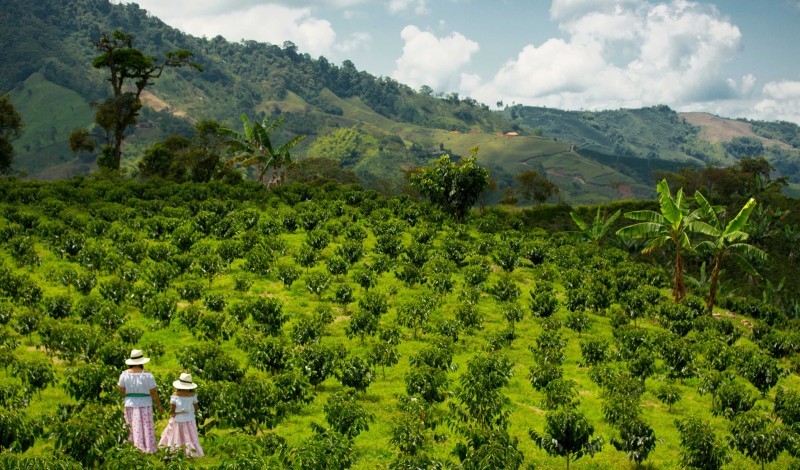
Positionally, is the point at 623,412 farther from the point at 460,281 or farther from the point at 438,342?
the point at 460,281

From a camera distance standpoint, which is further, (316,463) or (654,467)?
(654,467)

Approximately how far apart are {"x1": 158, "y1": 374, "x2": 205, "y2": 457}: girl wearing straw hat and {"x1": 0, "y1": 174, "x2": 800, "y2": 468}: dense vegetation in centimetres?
106

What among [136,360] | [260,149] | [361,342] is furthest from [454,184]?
[136,360]

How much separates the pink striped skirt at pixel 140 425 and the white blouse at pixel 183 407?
773mm

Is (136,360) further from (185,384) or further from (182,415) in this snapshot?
(182,415)

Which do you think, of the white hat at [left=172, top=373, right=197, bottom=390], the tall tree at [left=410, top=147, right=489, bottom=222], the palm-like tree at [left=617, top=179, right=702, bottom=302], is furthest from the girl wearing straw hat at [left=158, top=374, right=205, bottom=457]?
the tall tree at [left=410, top=147, right=489, bottom=222]

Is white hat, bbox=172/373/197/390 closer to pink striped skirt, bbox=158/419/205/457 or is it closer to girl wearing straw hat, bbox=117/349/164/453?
girl wearing straw hat, bbox=117/349/164/453

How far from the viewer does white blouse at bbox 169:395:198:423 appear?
14.8m

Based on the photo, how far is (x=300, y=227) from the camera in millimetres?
44469

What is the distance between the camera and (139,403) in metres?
14.9

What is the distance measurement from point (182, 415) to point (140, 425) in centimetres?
107

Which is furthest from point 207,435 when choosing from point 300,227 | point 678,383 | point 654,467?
point 300,227

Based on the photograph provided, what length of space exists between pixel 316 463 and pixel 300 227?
32.4 metres

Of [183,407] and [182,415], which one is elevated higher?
[183,407]
